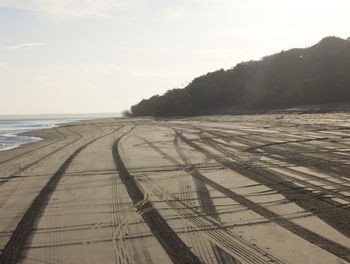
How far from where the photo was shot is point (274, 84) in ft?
164

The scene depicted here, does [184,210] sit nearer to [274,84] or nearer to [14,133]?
[14,133]

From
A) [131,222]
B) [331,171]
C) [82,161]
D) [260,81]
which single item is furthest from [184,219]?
[260,81]

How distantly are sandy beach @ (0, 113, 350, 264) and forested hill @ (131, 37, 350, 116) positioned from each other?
105ft

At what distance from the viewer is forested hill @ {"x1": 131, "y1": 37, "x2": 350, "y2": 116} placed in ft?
143

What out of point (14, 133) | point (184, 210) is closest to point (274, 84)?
point (14, 133)

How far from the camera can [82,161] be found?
45.7ft

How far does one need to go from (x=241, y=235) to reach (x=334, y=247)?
1118 millimetres

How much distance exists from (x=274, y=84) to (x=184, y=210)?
148ft

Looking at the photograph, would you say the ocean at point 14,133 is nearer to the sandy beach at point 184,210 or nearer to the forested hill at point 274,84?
the sandy beach at point 184,210

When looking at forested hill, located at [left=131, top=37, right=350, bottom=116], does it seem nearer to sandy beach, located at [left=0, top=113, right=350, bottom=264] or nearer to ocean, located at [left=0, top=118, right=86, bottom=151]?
ocean, located at [left=0, top=118, right=86, bottom=151]

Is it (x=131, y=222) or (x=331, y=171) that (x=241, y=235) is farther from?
(x=331, y=171)

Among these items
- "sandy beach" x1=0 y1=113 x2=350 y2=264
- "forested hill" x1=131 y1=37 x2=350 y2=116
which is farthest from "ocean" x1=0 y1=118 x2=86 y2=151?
"forested hill" x1=131 y1=37 x2=350 y2=116

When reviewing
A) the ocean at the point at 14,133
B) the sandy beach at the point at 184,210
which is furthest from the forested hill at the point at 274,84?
the sandy beach at the point at 184,210

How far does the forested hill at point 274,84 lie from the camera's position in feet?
143
